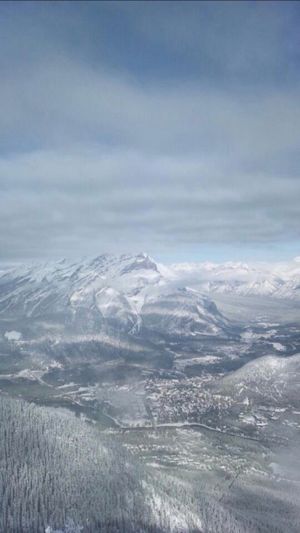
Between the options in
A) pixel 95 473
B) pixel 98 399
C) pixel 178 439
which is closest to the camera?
pixel 95 473

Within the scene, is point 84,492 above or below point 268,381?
below

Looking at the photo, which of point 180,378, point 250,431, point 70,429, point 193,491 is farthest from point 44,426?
point 180,378

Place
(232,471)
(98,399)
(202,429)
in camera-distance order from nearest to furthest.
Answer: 1. (232,471)
2. (202,429)
3. (98,399)

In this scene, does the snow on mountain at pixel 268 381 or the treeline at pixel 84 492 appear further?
the snow on mountain at pixel 268 381

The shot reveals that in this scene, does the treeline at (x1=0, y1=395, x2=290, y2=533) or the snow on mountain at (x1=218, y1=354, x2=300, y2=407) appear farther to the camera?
the snow on mountain at (x1=218, y1=354, x2=300, y2=407)

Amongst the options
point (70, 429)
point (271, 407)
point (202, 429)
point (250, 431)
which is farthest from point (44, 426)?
point (271, 407)

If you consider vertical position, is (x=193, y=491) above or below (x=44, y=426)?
below

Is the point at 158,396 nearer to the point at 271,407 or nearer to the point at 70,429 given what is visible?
the point at 271,407

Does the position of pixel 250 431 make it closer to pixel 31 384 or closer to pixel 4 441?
pixel 4 441

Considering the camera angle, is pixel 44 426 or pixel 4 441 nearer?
pixel 4 441

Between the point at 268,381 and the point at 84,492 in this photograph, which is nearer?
the point at 84,492
